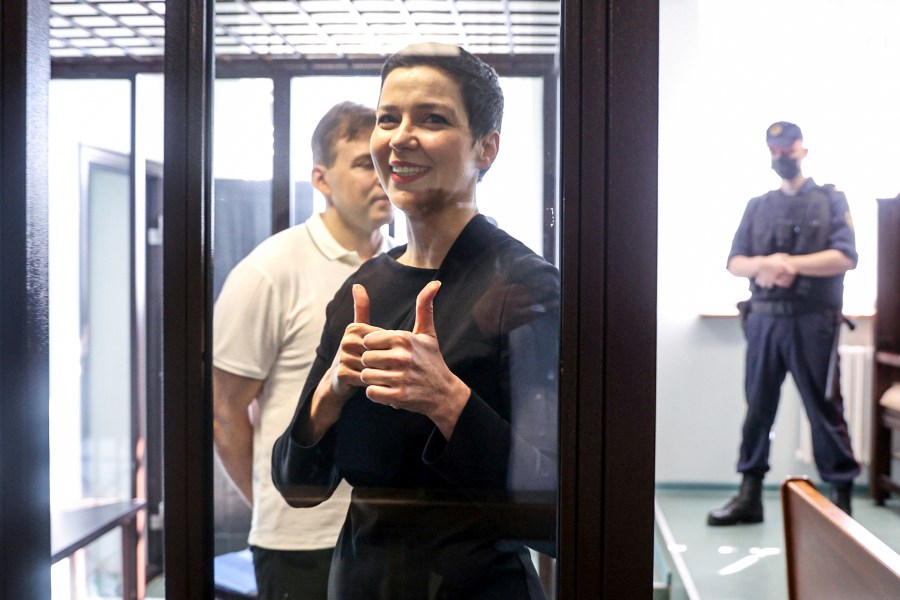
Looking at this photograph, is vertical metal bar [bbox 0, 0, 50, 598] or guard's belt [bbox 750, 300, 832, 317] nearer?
vertical metal bar [bbox 0, 0, 50, 598]

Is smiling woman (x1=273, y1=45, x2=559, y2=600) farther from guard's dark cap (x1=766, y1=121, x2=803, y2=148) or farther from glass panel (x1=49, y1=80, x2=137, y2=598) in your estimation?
glass panel (x1=49, y1=80, x2=137, y2=598)

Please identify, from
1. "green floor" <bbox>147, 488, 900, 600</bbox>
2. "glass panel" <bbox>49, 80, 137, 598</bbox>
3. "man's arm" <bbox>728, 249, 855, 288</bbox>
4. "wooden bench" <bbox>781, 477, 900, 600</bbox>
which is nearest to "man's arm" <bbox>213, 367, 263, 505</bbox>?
"wooden bench" <bbox>781, 477, 900, 600</bbox>

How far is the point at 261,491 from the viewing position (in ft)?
2.05

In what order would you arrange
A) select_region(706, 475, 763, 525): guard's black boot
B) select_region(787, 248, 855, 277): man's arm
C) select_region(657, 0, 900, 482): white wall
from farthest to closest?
select_region(657, 0, 900, 482): white wall < select_region(706, 475, 763, 525): guard's black boot < select_region(787, 248, 855, 277): man's arm

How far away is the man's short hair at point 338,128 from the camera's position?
59cm

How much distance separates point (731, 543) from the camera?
Result: 208 centimetres

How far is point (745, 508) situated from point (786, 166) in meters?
0.93

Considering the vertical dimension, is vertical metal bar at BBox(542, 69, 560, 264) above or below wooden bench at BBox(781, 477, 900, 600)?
above

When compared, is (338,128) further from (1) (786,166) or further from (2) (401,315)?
(1) (786,166)

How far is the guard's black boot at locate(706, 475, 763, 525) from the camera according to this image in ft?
7.43

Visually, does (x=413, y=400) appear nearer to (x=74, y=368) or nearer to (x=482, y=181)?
(x=482, y=181)

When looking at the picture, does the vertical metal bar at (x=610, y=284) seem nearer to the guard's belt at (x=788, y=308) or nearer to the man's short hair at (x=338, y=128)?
the man's short hair at (x=338, y=128)

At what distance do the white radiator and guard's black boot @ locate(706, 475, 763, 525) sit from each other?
0.41 meters

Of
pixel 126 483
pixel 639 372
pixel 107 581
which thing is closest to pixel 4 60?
pixel 639 372
